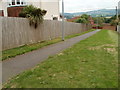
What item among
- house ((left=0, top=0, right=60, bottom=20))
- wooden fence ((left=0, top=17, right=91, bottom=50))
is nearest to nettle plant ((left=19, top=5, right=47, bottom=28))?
wooden fence ((left=0, top=17, right=91, bottom=50))

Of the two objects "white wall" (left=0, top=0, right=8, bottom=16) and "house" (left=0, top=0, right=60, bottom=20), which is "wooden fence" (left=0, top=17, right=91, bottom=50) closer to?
"house" (left=0, top=0, right=60, bottom=20)

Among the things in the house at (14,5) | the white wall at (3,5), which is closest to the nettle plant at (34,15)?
the house at (14,5)

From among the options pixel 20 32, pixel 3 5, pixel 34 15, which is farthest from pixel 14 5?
pixel 20 32

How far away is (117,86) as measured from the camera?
3955 millimetres

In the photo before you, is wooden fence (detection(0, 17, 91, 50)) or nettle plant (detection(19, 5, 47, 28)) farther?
nettle plant (detection(19, 5, 47, 28))

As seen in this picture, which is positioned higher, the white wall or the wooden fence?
the white wall

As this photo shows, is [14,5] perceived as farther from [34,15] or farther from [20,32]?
[20,32]

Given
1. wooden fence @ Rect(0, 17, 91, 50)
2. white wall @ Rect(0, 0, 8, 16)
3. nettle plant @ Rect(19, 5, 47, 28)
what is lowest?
wooden fence @ Rect(0, 17, 91, 50)

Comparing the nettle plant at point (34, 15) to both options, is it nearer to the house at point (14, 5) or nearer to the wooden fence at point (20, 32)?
the wooden fence at point (20, 32)

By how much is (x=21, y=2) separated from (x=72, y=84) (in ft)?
64.3

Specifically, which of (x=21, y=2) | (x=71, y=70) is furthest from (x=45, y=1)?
(x=71, y=70)

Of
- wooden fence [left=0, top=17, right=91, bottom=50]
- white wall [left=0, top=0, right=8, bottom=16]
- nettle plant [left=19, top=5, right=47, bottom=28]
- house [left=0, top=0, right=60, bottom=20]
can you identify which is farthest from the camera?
house [left=0, top=0, right=60, bottom=20]

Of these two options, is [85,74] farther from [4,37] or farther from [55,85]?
[4,37]

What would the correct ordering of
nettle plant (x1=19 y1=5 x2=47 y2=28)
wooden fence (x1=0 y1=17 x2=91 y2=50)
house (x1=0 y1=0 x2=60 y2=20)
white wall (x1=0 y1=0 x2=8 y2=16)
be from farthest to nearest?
house (x1=0 y1=0 x2=60 y2=20) < white wall (x1=0 y1=0 x2=8 y2=16) < nettle plant (x1=19 y1=5 x2=47 y2=28) < wooden fence (x1=0 y1=17 x2=91 y2=50)
